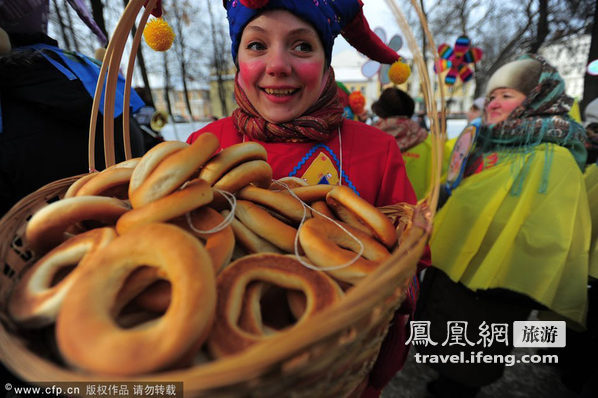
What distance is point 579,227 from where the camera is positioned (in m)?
1.81

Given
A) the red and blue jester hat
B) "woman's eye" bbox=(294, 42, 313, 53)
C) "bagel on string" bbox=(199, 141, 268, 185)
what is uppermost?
the red and blue jester hat

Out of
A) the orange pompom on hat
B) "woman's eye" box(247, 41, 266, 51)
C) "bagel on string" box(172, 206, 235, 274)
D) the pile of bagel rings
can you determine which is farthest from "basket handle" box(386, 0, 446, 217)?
the orange pompom on hat

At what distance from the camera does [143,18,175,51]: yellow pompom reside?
1518mm

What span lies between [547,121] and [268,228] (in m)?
2.09

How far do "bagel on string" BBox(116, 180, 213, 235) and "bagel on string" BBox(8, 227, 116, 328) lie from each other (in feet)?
0.20

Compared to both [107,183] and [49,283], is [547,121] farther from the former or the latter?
[49,283]

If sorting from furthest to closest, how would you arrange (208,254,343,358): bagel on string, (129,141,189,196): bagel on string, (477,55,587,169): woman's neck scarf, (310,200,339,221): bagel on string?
(477,55,587,169): woman's neck scarf < (310,200,339,221): bagel on string < (129,141,189,196): bagel on string < (208,254,343,358): bagel on string

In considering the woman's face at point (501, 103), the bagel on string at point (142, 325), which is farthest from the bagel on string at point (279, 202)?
the woman's face at point (501, 103)

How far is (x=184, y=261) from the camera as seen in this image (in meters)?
0.66

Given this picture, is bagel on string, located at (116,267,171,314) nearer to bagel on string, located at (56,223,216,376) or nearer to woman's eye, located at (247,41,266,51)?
bagel on string, located at (56,223,216,376)

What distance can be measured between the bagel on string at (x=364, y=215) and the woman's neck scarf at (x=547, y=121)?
64.6 inches

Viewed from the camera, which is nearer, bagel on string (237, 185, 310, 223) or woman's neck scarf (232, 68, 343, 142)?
bagel on string (237, 185, 310, 223)

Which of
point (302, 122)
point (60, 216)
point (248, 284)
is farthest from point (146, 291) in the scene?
point (302, 122)

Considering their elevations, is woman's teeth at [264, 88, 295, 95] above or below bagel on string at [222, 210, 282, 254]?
above
